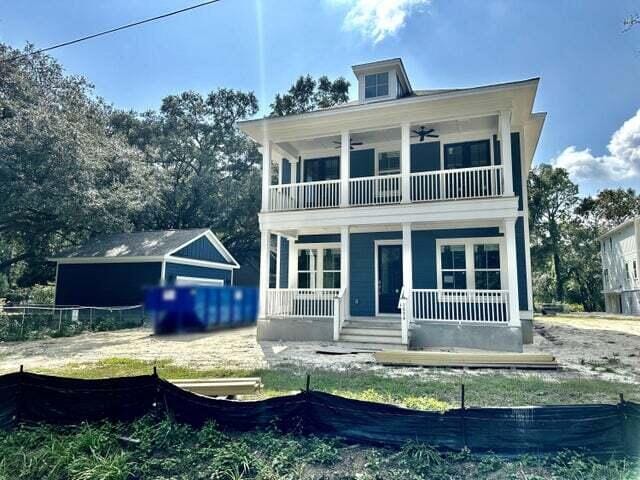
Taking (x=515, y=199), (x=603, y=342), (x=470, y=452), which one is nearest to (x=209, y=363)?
(x=470, y=452)

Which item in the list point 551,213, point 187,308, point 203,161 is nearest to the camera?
point 187,308

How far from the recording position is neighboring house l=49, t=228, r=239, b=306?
1653 cm

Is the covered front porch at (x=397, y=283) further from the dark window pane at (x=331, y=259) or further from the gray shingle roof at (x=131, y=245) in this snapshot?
the gray shingle roof at (x=131, y=245)

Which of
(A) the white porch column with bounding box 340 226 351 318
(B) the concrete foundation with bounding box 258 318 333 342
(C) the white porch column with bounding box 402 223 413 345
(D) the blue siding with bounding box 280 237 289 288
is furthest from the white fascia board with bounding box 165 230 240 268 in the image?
(C) the white porch column with bounding box 402 223 413 345

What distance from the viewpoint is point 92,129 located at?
20328mm

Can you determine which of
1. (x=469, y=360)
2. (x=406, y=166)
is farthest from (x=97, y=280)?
(x=469, y=360)

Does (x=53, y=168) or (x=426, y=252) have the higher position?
(x=53, y=168)

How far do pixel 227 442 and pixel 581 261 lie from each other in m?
35.9

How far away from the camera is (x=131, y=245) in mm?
17891

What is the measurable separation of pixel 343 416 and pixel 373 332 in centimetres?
656

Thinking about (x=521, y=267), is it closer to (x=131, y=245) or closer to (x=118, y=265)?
(x=118, y=265)

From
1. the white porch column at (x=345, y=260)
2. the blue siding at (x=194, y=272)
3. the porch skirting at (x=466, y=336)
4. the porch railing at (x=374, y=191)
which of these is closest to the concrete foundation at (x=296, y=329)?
the white porch column at (x=345, y=260)

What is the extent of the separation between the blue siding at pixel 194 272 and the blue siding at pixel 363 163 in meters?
7.53

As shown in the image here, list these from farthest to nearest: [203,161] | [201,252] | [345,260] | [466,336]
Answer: [203,161] < [201,252] < [345,260] < [466,336]
